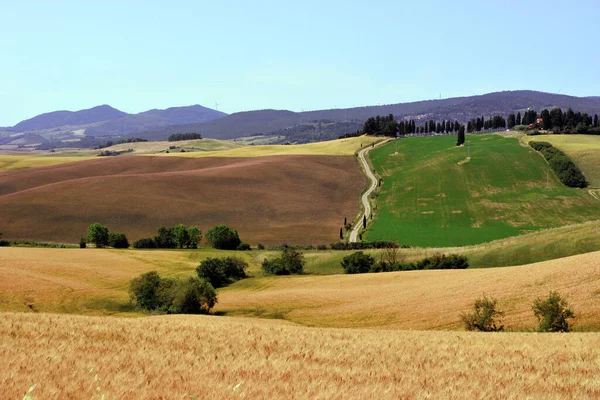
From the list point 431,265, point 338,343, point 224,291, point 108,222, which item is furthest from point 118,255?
point 338,343

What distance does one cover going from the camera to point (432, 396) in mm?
13438

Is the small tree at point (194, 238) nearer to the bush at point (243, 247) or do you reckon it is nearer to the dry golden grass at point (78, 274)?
the bush at point (243, 247)

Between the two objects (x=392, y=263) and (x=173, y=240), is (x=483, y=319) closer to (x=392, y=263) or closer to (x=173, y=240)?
(x=392, y=263)

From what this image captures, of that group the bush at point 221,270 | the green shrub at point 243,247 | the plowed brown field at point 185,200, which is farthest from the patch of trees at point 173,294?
the plowed brown field at point 185,200

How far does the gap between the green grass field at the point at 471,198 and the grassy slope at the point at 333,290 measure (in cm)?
3982

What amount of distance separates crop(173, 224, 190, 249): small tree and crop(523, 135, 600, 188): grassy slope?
92.2 metres

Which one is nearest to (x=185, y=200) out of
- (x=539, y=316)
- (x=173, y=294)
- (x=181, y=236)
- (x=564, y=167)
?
(x=181, y=236)

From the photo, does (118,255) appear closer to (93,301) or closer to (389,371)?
(93,301)

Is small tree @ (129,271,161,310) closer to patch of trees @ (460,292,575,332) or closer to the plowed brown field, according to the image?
patch of trees @ (460,292,575,332)

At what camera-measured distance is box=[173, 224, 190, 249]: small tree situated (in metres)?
97.4

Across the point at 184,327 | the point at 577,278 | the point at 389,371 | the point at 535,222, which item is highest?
the point at 389,371

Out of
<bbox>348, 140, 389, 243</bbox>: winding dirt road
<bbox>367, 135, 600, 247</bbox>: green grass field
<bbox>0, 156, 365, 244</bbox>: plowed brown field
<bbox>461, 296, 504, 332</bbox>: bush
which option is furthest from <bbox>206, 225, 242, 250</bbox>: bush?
<bbox>461, 296, 504, 332</bbox>: bush

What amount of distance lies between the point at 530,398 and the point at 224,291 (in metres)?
55.6

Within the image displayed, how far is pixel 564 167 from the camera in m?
144
